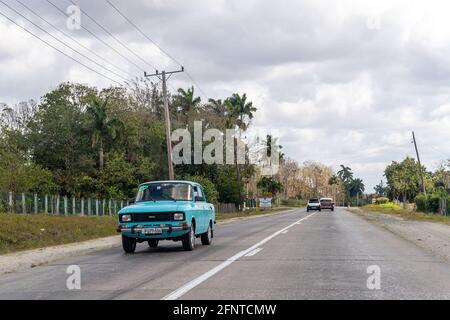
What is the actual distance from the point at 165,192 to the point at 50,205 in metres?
28.3

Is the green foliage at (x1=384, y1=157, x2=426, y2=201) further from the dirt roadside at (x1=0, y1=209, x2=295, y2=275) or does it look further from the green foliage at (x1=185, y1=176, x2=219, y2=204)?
the dirt roadside at (x1=0, y1=209, x2=295, y2=275)

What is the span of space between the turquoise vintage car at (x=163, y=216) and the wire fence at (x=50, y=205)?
24006 mm

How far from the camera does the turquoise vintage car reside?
51.0 feet

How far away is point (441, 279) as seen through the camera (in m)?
10.4

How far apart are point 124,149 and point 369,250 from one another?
57797 mm

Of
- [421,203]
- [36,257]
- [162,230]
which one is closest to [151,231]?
[162,230]

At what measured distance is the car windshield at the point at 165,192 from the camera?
55.2ft

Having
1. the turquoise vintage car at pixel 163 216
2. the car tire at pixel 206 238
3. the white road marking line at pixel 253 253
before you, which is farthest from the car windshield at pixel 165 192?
the white road marking line at pixel 253 253

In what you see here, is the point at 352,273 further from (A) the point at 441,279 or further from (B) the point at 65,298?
(B) the point at 65,298

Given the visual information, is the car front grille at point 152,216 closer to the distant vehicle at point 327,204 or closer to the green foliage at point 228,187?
the green foliage at point 228,187

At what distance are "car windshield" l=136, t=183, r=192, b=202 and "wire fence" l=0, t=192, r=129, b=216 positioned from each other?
23.6 metres

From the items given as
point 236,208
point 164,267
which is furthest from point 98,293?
point 236,208

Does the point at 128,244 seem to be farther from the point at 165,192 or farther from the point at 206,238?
the point at 206,238

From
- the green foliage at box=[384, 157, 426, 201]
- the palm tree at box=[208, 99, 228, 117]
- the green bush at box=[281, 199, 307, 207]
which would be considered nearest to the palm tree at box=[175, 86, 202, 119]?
the palm tree at box=[208, 99, 228, 117]
